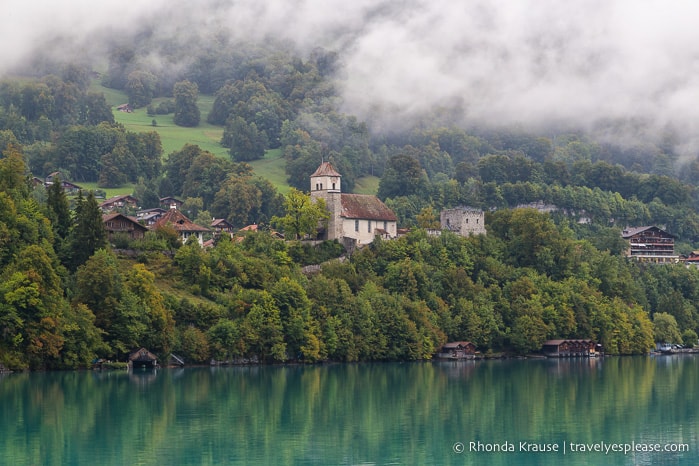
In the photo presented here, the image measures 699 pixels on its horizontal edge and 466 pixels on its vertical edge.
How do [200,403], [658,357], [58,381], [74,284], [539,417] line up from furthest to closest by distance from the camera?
[658,357], [74,284], [58,381], [200,403], [539,417]

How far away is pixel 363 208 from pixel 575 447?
6792 centimetres

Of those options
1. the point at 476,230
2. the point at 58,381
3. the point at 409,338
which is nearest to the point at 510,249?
the point at 476,230

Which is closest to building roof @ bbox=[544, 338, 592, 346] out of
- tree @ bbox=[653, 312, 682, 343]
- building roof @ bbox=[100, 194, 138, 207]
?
tree @ bbox=[653, 312, 682, 343]

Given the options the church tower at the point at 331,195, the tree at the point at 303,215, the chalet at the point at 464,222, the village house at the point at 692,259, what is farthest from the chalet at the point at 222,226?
the village house at the point at 692,259

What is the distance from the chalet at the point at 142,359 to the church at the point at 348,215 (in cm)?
3029

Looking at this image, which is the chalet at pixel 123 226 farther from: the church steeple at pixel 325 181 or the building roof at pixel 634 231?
the building roof at pixel 634 231

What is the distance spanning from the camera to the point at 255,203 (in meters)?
142

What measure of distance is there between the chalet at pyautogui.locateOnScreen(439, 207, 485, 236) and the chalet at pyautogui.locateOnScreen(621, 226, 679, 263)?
3136 centimetres

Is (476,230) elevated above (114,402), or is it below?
above

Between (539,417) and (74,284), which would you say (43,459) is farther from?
(74,284)

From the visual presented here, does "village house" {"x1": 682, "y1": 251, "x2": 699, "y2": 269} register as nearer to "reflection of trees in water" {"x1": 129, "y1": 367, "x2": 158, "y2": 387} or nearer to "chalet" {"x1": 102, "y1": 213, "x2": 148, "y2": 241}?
"chalet" {"x1": 102, "y1": 213, "x2": 148, "y2": 241}

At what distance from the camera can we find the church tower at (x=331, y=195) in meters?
108

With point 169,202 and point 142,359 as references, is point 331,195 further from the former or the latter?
point 169,202

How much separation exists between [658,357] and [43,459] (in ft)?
246
